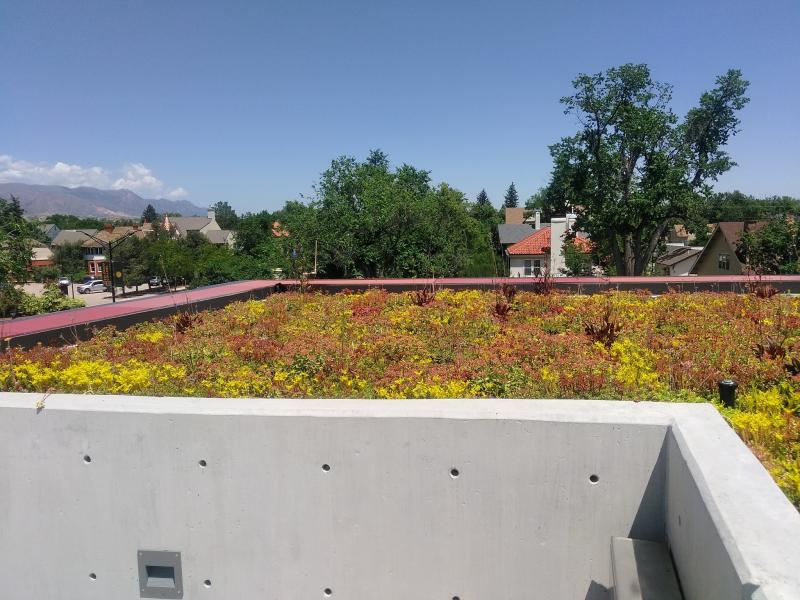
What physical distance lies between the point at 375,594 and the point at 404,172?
39.4m

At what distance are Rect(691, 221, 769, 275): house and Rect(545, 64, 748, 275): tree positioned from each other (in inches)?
252

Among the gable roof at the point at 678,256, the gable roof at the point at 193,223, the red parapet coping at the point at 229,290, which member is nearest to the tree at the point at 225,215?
the gable roof at the point at 193,223

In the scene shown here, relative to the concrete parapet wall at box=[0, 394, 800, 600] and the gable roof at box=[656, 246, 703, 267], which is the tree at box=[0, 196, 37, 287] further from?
the gable roof at box=[656, 246, 703, 267]

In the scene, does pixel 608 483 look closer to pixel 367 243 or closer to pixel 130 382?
pixel 130 382

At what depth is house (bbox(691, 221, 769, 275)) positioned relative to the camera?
104ft

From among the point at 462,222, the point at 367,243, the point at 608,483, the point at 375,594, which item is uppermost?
the point at 462,222

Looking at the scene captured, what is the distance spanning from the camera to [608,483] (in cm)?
292

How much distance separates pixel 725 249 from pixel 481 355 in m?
36.2

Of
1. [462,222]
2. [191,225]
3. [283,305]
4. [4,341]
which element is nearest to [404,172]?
[462,222]

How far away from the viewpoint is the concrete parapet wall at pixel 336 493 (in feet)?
9.66

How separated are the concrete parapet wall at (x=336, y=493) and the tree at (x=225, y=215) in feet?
452

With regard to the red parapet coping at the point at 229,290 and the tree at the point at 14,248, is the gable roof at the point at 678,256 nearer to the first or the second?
the red parapet coping at the point at 229,290

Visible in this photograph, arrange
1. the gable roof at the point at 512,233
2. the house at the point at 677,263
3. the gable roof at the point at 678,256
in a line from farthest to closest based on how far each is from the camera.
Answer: the gable roof at the point at 512,233, the gable roof at the point at 678,256, the house at the point at 677,263

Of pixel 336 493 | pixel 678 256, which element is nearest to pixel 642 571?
pixel 336 493
